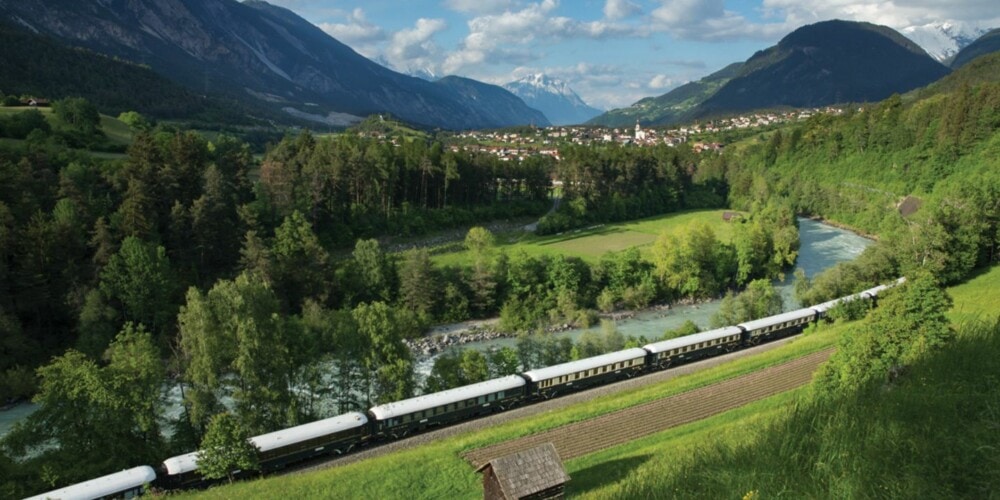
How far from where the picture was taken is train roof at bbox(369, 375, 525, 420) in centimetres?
2500

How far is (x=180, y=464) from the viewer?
67.6ft

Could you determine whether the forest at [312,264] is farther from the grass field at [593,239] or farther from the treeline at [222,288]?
the grass field at [593,239]

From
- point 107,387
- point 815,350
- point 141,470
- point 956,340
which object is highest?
point 956,340

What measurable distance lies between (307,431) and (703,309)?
38488 millimetres

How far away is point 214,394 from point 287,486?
6072mm

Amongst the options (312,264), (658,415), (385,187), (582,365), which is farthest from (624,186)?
(658,415)

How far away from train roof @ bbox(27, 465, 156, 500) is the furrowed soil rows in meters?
11.4

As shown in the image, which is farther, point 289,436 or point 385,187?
point 385,187

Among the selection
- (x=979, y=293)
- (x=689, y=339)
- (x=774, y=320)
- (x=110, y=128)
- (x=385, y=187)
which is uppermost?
(x=110, y=128)

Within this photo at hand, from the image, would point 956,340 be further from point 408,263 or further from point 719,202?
point 719,202

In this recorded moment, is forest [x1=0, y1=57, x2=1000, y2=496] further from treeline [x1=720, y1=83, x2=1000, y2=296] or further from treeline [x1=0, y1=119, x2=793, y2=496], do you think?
treeline [x1=720, y1=83, x2=1000, y2=296]

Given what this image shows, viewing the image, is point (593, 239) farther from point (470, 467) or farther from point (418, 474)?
point (418, 474)

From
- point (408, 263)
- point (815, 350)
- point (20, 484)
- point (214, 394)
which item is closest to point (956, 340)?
point (815, 350)

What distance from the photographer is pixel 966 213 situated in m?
45.7
